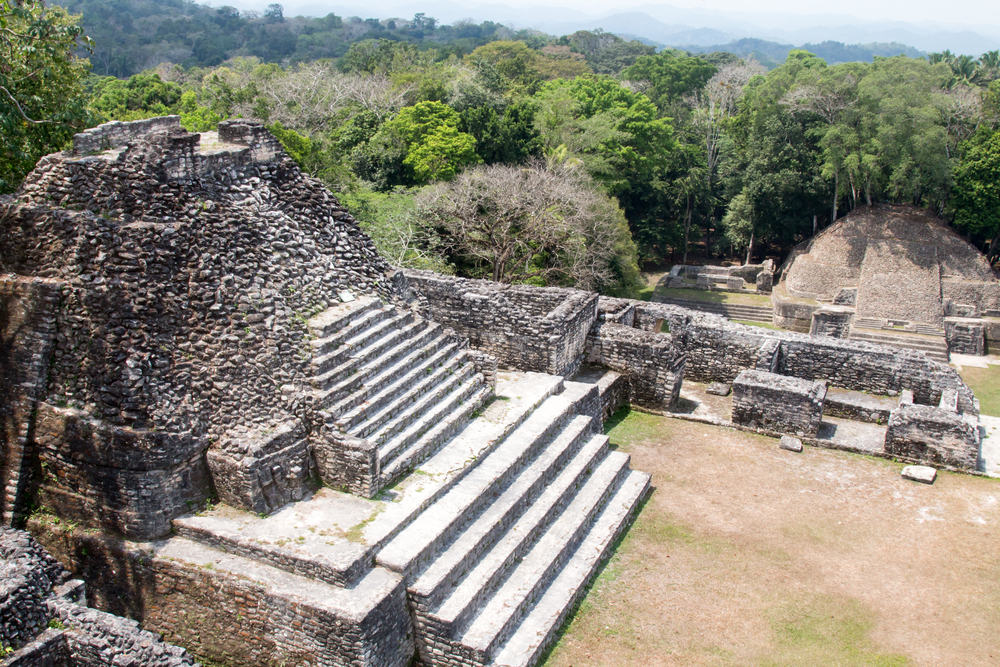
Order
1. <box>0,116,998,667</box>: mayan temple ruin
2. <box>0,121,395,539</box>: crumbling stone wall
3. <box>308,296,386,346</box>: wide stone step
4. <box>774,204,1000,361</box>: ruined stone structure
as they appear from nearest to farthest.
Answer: <box>0,116,998,667</box>: mayan temple ruin → <box>0,121,395,539</box>: crumbling stone wall → <box>308,296,386,346</box>: wide stone step → <box>774,204,1000,361</box>: ruined stone structure

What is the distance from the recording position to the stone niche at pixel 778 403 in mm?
12773

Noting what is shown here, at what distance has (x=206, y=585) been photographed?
7668 mm

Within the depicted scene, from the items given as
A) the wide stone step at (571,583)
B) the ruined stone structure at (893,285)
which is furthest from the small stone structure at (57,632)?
the ruined stone structure at (893,285)

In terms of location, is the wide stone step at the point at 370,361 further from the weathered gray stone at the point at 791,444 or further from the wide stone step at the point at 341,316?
the weathered gray stone at the point at 791,444

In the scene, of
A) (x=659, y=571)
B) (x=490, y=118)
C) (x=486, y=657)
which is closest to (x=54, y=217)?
(x=486, y=657)

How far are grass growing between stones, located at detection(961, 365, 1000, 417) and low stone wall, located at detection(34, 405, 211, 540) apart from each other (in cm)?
1627

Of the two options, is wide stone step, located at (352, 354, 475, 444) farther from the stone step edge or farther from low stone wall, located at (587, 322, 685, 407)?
low stone wall, located at (587, 322, 685, 407)

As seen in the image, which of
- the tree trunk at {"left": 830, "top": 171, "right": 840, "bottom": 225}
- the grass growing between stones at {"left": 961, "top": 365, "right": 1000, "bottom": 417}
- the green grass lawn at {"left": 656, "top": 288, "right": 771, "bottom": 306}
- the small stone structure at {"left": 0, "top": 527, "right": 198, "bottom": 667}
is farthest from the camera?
the tree trunk at {"left": 830, "top": 171, "right": 840, "bottom": 225}

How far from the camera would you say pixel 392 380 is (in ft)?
32.0

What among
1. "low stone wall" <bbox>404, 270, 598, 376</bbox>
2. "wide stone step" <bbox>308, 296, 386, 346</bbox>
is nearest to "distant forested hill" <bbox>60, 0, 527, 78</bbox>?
"low stone wall" <bbox>404, 270, 598, 376</bbox>

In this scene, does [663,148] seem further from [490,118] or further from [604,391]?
[604,391]

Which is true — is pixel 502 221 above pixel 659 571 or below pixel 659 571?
above

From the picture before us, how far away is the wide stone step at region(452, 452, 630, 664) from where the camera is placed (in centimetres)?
767

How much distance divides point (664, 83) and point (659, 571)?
154 ft
